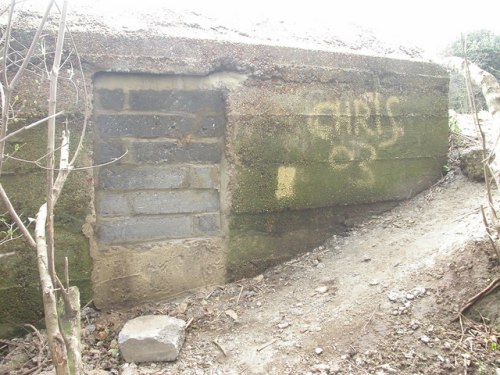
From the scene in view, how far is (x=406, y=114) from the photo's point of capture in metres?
3.12

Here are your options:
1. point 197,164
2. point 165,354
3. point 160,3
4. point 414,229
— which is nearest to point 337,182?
point 414,229

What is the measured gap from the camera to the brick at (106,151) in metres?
2.39

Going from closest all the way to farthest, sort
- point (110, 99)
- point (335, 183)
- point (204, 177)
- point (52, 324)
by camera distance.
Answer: point (52, 324) < point (110, 99) < point (204, 177) < point (335, 183)

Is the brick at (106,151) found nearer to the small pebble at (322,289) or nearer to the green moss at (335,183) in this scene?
the green moss at (335,183)

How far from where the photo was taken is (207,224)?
2.64m

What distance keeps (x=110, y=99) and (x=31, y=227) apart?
82cm

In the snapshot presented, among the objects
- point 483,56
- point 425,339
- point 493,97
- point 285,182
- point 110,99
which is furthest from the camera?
point 483,56

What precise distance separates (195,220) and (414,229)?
1.48 m

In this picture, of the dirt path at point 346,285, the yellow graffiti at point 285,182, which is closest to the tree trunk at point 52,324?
the dirt path at point 346,285

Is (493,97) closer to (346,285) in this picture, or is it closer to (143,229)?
(346,285)

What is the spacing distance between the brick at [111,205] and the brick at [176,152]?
260 millimetres

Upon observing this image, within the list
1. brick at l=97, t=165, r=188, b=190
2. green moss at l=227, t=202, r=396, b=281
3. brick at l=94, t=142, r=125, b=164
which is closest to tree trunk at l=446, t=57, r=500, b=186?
green moss at l=227, t=202, r=396, b=281

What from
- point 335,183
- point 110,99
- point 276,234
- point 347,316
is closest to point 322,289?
point 347,316

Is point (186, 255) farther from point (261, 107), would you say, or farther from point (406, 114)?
point (406, 114)
